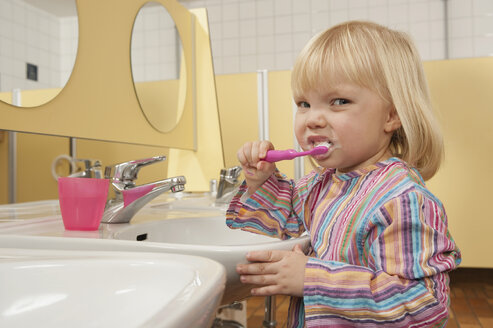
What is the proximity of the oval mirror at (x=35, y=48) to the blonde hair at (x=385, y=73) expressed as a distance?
0.68 metres

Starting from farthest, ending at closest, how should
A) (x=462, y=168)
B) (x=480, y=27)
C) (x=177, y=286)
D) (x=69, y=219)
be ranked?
(x=480, y=27)
(x=462, y=168)
(x=69, y=219)
(x=177, y=286)

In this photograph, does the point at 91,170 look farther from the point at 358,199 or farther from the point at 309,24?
the point at 309,24

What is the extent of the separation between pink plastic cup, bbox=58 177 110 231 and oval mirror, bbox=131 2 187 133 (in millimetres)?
805

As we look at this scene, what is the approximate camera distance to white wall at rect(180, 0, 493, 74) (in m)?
3.47

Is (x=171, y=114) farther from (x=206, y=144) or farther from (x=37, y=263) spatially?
(x=37, y=263)

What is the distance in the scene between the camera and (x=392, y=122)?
724 mm

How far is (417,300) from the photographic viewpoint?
552 mm

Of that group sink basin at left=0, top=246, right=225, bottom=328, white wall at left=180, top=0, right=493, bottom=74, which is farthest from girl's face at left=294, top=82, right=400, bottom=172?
white wall at left=180, top=0, right=493, bottom=74

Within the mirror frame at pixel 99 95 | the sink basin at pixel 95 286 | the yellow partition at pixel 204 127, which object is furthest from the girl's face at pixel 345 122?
the yellow partition at pixel 204 127

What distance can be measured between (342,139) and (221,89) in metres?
1.71

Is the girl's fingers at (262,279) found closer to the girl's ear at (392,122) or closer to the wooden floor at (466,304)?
the girl's ear at (392,122)

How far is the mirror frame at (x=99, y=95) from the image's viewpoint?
1091 mm

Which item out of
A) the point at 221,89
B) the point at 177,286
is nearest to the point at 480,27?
the point at 221,89

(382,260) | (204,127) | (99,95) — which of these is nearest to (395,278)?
(382,260)
